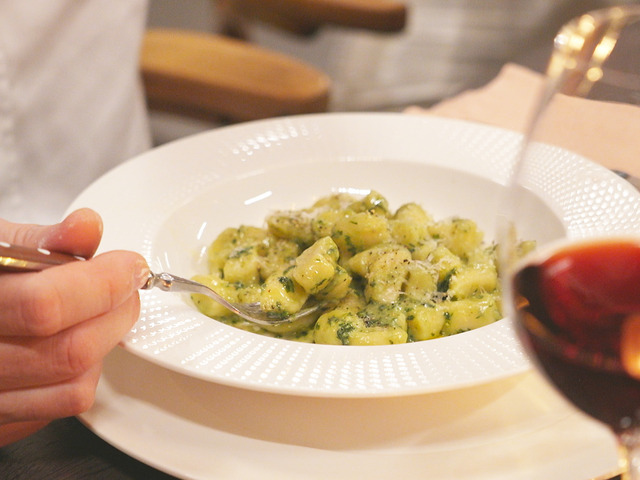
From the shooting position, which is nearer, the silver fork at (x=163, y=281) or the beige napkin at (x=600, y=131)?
the beige napkin at (x=600, y=131)

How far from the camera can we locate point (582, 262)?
0.55 m

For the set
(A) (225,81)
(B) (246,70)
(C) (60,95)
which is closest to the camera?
(C) (60,95)

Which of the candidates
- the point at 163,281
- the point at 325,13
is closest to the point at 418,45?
the point at 325,13

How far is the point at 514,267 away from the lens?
538 millimetres

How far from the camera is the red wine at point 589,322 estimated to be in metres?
0.48

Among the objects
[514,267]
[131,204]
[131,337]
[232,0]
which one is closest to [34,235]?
[131,337]

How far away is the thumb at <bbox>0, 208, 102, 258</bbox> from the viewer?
82 cm

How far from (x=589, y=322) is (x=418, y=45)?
140 inches

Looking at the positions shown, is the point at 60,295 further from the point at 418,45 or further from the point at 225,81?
the point at 418,45

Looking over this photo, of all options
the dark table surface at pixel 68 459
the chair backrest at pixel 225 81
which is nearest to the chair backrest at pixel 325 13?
the chair backrest at pixel 225 81

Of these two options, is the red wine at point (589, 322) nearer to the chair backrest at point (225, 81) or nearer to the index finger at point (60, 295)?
the index finger at point (60, 295)

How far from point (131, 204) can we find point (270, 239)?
0.87 feet

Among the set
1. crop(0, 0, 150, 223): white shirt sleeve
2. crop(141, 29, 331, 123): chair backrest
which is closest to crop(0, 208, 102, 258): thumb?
crop(0, 0, 150, 223): white shirt sleeve

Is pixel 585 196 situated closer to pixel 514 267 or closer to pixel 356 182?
pixel 514 267
